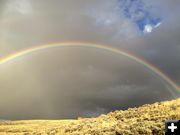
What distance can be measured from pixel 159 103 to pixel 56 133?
39.7 ft

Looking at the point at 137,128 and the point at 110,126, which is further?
the point at 110,126

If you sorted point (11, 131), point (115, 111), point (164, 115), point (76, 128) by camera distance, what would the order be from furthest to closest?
point (11, 131) < point (115, 111) < point (76, 128) < point (164, 115)

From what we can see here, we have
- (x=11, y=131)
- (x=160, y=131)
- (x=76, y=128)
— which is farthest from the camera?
(x=11, y=131)

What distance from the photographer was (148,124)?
35.9 metres

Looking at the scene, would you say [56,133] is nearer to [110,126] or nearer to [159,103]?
[110,126]

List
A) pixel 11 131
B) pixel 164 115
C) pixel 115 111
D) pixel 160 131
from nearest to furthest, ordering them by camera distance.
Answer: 1. pixel 160 131
2. pixel 164 115
3. pixel 115 111
4. pixel 11 131

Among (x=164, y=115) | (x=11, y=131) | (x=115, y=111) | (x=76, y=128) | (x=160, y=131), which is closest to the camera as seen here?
(x=160, y=131)

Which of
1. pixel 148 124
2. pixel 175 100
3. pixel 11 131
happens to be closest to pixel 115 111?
pixel 175 100

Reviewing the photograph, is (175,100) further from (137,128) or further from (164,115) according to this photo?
(137,128)

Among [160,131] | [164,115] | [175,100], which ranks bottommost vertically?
[160,131]

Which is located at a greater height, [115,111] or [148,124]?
[115,111]

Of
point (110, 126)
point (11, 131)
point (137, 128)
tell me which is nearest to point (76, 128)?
point (110, 126)

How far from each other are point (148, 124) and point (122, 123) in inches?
144

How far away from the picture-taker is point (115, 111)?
4634cm
